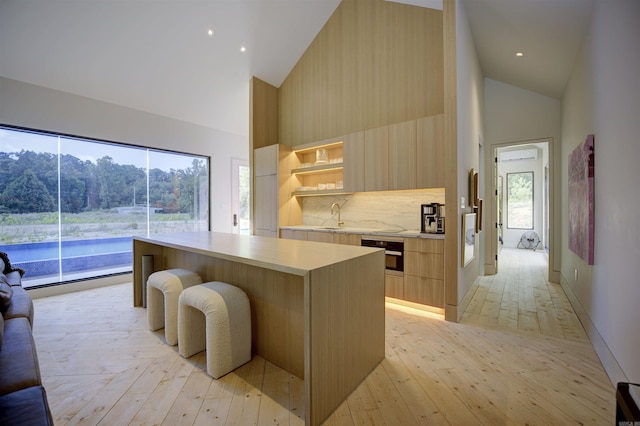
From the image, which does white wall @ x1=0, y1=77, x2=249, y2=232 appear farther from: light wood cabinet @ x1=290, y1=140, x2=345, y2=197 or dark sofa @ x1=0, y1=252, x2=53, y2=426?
dark sofa @ x1=0, y1=252, x2=53, y2=426

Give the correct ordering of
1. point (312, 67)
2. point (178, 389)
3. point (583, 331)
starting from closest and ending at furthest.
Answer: point (178, 389) → point (583, 331) → point (312, 67)

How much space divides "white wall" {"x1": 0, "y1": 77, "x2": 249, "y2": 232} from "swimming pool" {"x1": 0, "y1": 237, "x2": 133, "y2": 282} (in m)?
1.57

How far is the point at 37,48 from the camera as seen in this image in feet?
10.4

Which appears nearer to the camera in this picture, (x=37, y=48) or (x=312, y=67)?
(x=37, y=48)

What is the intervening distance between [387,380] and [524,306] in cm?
248

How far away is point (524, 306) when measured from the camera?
329 cm

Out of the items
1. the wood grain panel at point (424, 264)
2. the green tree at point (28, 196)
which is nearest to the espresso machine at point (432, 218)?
the wood grain panel at point (424, 264)

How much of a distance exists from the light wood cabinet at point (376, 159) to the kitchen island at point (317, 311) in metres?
1.68

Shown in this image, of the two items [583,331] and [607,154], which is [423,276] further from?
[607,154]

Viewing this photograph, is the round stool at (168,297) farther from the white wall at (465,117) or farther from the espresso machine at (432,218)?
the white wall at (465,117)

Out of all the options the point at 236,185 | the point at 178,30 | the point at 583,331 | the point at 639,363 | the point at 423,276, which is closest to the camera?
the point at 639,363

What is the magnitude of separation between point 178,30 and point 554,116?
18.9ft

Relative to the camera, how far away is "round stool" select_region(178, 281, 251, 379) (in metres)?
1.86

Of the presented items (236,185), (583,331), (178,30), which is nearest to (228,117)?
(236,185)
